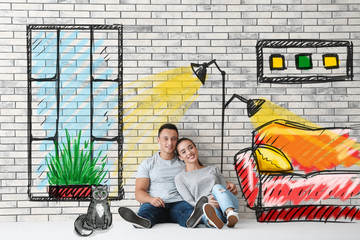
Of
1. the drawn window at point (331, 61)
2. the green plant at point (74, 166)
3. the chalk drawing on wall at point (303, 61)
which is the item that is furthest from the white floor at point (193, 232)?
the drawn window at point (331, 61)

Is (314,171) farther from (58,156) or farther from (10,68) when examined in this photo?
(10,68)

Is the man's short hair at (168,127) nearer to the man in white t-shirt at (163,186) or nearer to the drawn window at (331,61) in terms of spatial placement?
the man in white t-shirt at (163,186)

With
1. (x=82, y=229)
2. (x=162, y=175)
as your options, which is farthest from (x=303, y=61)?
(x=82, y=229)

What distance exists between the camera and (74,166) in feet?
13.2

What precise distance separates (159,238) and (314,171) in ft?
5.62

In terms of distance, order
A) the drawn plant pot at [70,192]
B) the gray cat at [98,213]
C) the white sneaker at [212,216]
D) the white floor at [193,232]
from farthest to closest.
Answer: the drawn plant pot at [70,192] < the gray cat at [98,213] < the white sneaker at [212,216] < the white floor at [193,232]

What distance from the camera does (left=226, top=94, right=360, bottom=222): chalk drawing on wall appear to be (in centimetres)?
401

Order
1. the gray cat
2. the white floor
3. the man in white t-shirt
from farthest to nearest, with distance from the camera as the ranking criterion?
the man in white t-shirt
the gray cat
the white floor

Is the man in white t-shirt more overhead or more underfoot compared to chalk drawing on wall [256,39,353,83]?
more underfoot

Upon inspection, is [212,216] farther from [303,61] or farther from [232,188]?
[303,61]

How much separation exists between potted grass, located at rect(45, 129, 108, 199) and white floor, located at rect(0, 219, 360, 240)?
309 mm

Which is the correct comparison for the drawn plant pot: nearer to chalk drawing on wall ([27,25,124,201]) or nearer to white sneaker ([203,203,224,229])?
chalk drawing on wall ([27,25,124,201])

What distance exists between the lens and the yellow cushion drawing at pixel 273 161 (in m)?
4.04

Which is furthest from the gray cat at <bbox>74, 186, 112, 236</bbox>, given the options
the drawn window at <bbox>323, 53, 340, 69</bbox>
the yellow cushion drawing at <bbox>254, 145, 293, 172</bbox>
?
the drawn window at <bbox>323, 53, 340, 69</bbox>
